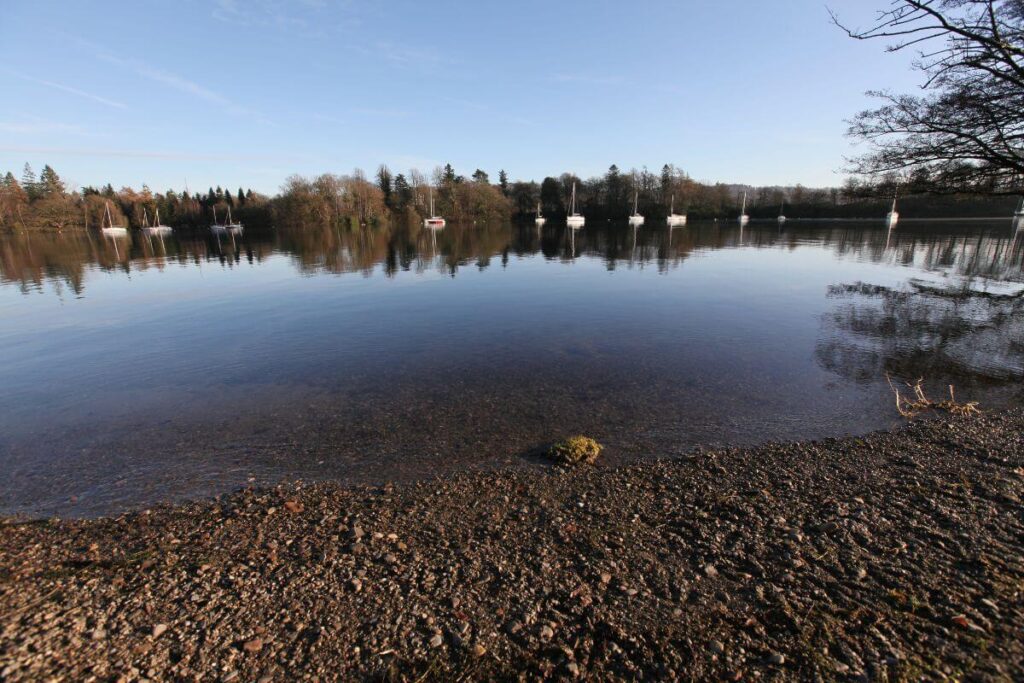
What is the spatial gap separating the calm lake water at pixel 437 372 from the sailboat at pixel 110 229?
109 meters

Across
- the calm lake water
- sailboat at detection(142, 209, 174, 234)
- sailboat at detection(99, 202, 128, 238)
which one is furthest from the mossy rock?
sailboat at detection(142, 209, 174, 234)

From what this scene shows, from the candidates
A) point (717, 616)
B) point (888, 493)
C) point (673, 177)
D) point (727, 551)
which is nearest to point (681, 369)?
point (888, 493)

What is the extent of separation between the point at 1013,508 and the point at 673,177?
497ft

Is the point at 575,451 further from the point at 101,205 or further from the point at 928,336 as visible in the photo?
the point at 101,205

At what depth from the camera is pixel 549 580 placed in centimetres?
472

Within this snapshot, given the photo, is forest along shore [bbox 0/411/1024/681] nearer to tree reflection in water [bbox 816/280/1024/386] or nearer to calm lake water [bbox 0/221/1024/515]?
calm lake water [bbox 0/221/1024/515]

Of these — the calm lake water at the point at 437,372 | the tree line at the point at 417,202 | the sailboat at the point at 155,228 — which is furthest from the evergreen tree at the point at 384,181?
the calm lake water at the point at 437,372

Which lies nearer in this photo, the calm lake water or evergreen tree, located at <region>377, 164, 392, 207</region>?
the calm lake water

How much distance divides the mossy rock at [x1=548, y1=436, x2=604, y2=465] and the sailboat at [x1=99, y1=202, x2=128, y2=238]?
450 feet

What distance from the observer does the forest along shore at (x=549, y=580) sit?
3.79 meters

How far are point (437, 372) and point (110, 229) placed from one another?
5412 inches

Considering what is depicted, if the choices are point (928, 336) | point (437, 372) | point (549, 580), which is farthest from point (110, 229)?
point (928, 336)

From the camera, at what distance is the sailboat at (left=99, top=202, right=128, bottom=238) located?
10719cm

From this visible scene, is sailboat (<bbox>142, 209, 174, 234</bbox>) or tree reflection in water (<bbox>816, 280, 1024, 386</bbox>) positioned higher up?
sailboat (<bbox>142, 209, 174, 234</bbox>)
